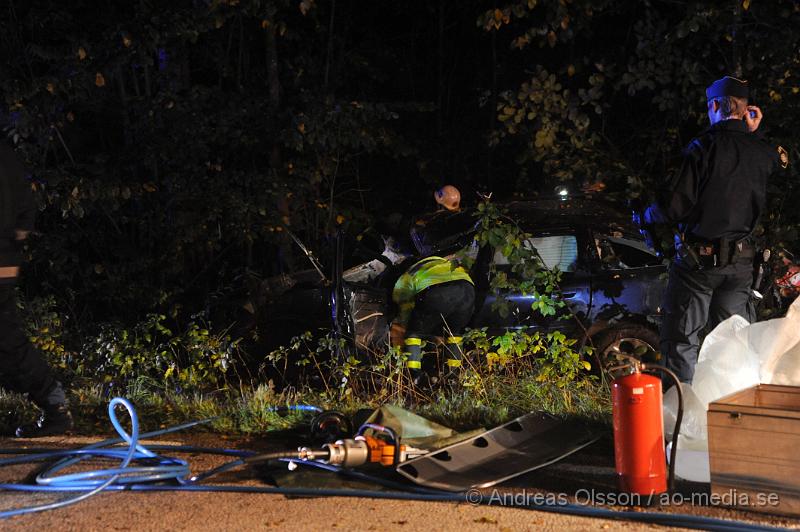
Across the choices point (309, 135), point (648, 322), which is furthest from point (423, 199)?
point (648, 322)

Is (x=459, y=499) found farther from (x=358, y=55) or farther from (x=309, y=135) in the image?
(x=358, y=55)

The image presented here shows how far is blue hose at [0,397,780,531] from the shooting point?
3.68 meters

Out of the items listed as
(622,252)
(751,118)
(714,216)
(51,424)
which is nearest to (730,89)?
(751,118)

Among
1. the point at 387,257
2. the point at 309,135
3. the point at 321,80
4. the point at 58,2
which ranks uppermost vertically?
the point at 58,2

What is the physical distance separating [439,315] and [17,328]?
9.53 feet

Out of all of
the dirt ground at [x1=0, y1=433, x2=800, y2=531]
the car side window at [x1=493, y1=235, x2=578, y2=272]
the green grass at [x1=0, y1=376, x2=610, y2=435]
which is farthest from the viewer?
the car side window at [x1=493, y1=235, x2=578, y2=272]

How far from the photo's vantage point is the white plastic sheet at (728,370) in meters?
4.26

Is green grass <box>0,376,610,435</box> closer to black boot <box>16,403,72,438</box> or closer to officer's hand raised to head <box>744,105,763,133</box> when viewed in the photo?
black boot <box>16,403,72,438</box>

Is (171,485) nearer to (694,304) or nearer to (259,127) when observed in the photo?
(694,304)

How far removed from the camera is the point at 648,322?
6.89 meters

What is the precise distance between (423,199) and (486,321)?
627 cm

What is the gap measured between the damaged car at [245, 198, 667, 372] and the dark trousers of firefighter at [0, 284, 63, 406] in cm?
216

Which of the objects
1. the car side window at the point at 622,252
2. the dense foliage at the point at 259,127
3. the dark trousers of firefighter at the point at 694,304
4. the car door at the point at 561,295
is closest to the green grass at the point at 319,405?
the dark trousers of firefighter at the point at 694,304

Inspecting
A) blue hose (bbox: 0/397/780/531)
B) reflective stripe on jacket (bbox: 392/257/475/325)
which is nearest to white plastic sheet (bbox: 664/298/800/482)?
blue hose (bbox: 0/397/780/531)
